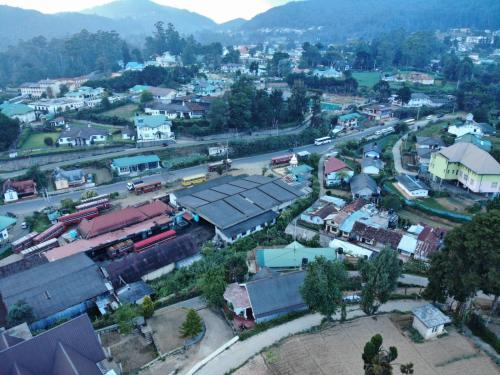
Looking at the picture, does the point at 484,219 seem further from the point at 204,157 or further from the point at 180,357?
the point at 204,157

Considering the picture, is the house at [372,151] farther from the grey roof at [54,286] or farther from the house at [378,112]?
the grey roof at [54,286]

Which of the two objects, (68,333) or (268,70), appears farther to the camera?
(268,70)

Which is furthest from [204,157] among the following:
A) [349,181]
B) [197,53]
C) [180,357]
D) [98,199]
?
[197,53]

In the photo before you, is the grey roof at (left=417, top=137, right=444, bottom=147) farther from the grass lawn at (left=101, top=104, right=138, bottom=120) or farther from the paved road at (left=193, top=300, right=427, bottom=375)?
the grass lawn at (left=101, top=104, right=138, bottom=120)

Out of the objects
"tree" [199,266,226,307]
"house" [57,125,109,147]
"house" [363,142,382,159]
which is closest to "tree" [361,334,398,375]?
"tree" [199,266,226,307]

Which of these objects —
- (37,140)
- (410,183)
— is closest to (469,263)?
(410,183)

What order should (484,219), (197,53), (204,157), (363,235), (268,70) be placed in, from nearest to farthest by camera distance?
(484,219)
(363,235)
(204,157)
(268,70)
(197,53)
